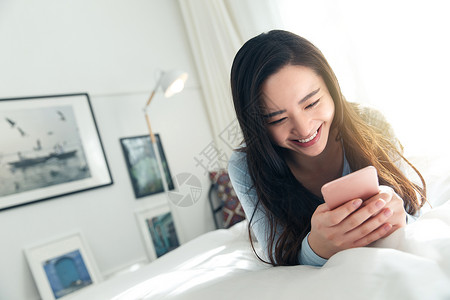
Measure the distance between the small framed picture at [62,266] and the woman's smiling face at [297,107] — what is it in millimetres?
1600

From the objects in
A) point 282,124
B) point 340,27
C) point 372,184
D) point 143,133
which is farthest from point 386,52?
point 143,133

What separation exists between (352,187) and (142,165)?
1.90m

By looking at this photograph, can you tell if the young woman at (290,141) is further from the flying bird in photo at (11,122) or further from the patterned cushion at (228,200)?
the flying bird in photo at (11,122)

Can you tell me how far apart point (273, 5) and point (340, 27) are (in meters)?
0.46

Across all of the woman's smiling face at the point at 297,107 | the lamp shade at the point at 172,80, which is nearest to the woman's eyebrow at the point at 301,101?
the woman's smiling face at the point at 297,107

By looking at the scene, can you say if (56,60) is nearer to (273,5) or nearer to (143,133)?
(143,133)

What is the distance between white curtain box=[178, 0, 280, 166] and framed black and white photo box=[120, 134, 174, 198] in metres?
0.52

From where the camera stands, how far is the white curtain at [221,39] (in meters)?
2.15

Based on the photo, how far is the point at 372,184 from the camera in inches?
23.2

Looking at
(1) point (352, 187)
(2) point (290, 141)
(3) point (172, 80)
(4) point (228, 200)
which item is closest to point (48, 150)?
(3) point (172, 80)

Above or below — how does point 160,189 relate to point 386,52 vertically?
below

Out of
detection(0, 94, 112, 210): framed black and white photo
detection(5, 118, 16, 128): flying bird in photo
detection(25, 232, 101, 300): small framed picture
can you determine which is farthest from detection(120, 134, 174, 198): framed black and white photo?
detection(5, 118, 16, 128): flying bird in photo

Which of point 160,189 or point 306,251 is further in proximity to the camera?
point 160,189

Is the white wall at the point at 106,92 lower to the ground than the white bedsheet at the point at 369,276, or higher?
higher
